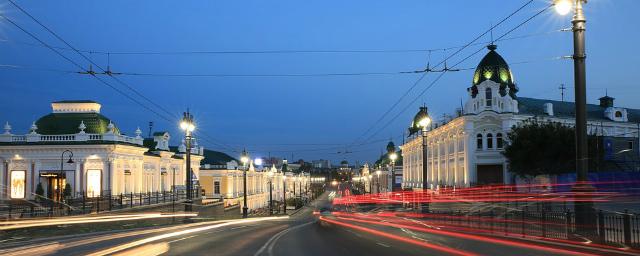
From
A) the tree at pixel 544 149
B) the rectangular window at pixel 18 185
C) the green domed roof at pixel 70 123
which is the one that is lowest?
the rectangular window at pixel 18 185

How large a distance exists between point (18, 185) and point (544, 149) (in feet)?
138

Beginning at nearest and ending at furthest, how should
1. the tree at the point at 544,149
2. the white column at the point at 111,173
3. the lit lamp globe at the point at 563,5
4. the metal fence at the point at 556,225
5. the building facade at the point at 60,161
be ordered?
the lit lamp globe at the point at 563,5 < the metal fence at the point at 556,225 < the tree at the point at 544,149 < the building facade at the point at 60,161 < the white column at the point at 111,173

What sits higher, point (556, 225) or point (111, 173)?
point (111, 173)

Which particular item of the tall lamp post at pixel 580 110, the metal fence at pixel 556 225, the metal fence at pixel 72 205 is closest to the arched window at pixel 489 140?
the metal fence at pixel 556 225

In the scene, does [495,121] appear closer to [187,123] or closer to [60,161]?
[187,123]

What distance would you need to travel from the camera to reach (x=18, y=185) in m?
49.8

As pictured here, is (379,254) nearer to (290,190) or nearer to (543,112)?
(543,112)

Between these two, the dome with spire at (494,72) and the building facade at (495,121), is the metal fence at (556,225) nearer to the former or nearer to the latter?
the building facade at (495,121)

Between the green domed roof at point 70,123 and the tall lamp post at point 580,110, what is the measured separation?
145 ft

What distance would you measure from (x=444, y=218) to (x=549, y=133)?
1465 centimetres

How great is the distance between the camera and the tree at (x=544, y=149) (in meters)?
46.8

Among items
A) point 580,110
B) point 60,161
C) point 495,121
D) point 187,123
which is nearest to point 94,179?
point 60,161

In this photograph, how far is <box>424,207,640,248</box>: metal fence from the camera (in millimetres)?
17109

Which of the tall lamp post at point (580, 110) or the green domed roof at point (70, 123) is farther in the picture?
the green domed roof at point (70, 123)
